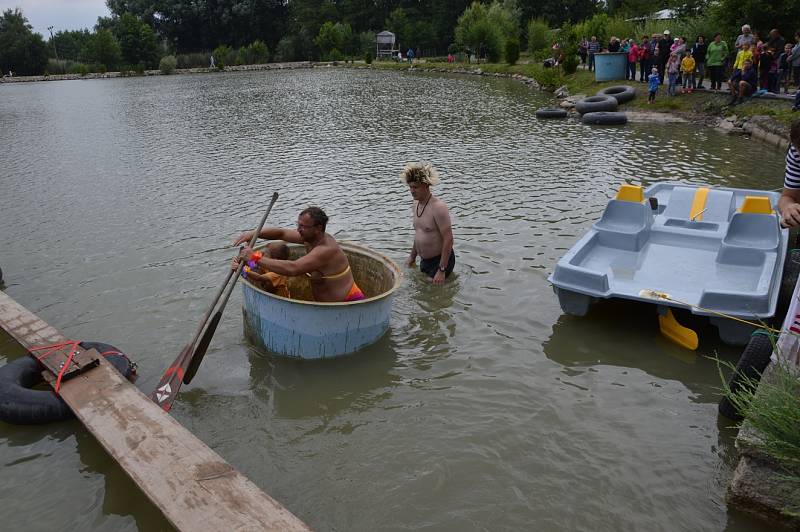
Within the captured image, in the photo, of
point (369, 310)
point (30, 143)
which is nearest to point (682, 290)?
point (369, 310)

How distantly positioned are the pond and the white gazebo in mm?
60181

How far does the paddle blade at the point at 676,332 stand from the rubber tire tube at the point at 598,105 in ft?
57.9

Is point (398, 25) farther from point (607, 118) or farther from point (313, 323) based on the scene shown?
point (313, 323)

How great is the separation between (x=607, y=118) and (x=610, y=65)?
849cm

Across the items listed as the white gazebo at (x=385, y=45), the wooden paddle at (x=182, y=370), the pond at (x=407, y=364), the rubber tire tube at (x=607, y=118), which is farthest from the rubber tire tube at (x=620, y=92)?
the white gazebo at (x=385, y=45)

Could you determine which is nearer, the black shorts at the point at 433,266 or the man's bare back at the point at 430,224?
the man's bare back at the point at 430,224

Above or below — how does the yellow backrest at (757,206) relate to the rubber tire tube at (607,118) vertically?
below

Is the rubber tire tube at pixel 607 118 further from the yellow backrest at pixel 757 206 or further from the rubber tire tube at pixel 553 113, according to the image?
the yellow backrest at pixel 757 206

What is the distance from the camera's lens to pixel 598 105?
72.8 ft

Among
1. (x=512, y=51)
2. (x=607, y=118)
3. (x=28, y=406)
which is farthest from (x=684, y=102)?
(x=512, y=51)

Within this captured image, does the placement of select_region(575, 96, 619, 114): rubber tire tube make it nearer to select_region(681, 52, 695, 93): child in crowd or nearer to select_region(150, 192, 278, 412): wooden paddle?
select_region(681, 52, 695, 93): child in crowd

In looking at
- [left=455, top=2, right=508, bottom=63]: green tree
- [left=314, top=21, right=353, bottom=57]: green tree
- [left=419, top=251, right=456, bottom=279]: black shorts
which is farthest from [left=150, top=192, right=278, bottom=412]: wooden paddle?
[left=314, top=21, right=353, bottom=57]: green tree

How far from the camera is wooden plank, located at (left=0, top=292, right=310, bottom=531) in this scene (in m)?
3.80

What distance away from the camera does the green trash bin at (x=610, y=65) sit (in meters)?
27.0
